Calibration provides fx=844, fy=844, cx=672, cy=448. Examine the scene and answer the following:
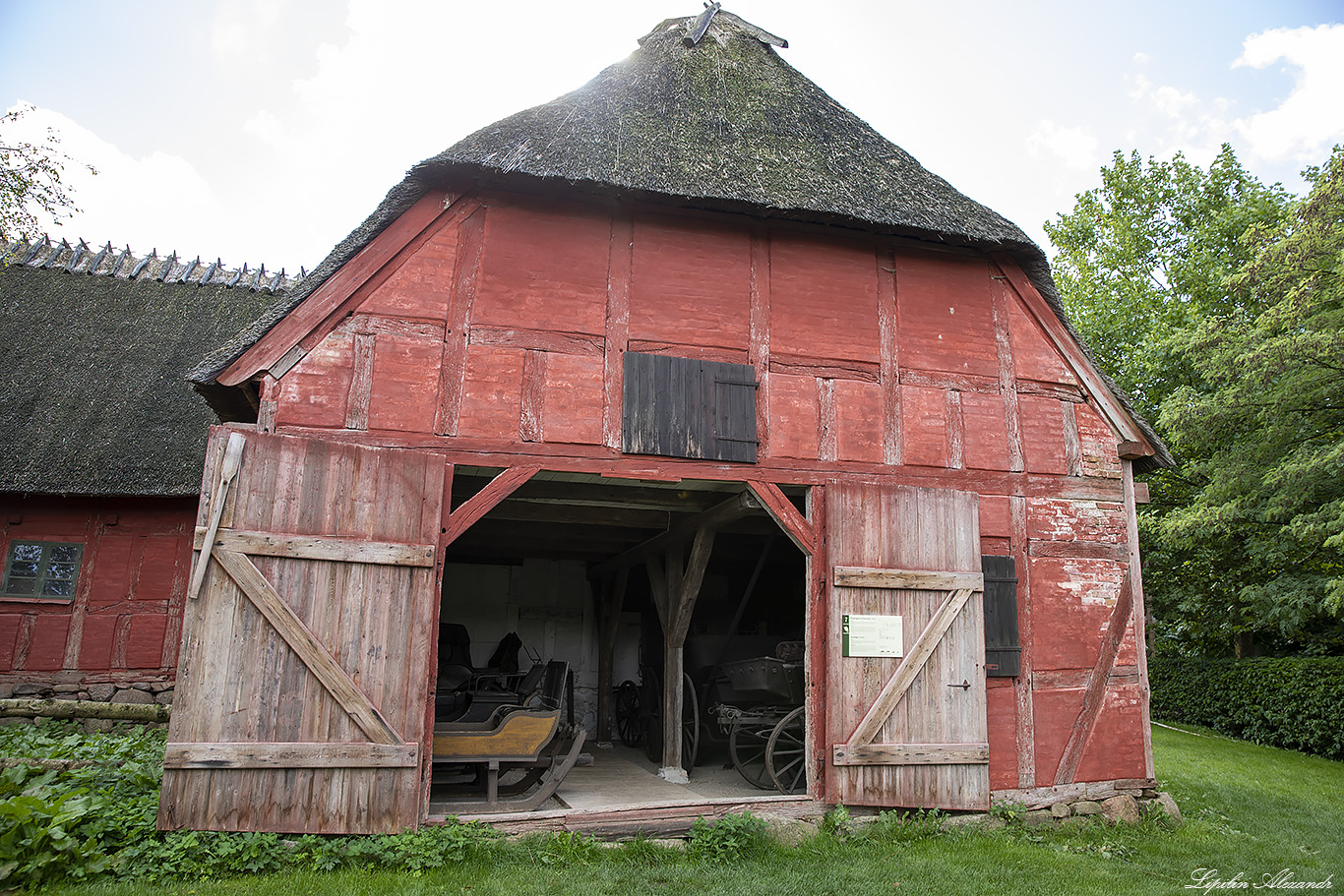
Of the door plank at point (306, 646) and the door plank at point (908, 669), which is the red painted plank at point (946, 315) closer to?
the door plank at point (908, 669)

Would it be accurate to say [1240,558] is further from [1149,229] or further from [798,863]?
[798,863]

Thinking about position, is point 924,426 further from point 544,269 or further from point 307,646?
point 307,646

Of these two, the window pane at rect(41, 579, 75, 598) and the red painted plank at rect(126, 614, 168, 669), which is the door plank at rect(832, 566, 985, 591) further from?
the window pane at rect(41, 579, 75, 598)

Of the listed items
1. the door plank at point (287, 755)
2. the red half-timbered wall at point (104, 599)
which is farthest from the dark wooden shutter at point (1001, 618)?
the red half-timbered wall at point (104, 599)

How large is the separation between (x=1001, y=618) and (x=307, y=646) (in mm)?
5653

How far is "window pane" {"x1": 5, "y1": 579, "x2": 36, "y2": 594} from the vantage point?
33.7 ft

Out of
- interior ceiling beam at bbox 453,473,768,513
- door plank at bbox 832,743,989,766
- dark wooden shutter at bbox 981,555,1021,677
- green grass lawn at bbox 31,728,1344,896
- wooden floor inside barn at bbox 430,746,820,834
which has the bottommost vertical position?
green grass lawn at bbox 31,728,1344,896

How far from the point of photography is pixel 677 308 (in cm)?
727

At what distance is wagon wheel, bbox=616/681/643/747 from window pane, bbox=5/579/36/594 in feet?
24.7

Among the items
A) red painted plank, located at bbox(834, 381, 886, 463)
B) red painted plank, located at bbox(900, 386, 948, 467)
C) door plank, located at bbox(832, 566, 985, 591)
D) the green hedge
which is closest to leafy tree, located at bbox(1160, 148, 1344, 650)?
the green hedge

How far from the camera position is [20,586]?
10.3 m

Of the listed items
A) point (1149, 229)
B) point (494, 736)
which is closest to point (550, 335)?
point (494, 736)

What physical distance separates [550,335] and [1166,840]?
661cm

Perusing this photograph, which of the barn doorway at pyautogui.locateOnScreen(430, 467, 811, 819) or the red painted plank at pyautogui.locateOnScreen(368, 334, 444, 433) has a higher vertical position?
the red painted plank at pyautogui.locateOnScreen(368, 334, 444, 433)
